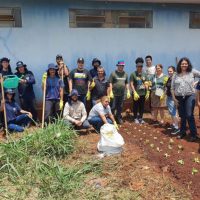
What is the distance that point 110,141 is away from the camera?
6.33 m

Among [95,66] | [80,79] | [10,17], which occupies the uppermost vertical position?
[10,17]

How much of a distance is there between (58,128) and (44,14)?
11.5ft

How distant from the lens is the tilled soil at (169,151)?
5.34 meters

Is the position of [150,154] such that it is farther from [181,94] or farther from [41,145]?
[41,145]

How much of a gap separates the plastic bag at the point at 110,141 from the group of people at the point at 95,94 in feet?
3.45

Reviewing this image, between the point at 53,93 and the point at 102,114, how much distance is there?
1.41 metres

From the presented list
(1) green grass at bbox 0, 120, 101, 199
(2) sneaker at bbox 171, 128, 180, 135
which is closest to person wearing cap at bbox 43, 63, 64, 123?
(1) green grass at bbox 0, 120, 101, 199

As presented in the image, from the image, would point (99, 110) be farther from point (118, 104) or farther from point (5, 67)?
point (5, 67)

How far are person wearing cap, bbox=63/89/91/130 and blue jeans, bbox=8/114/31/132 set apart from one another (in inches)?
40.2

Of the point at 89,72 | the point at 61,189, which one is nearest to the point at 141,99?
the point at 89,72

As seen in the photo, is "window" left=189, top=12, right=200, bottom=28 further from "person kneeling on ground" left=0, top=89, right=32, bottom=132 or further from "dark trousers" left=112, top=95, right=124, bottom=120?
"person kneeling on ground" left=0, top=89, right=32, bottom=132

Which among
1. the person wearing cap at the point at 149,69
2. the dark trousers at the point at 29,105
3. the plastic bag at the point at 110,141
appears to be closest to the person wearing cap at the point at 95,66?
the person wearing cap at the point at 149,69

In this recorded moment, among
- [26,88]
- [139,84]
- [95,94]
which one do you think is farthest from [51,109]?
[139,84]

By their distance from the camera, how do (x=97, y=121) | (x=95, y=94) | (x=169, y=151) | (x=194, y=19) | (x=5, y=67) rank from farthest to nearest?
(x=194, y=19) < (x=95, y=94) < (x=5, y=67) < (x=97, y=121) < (x=169, y=151)
